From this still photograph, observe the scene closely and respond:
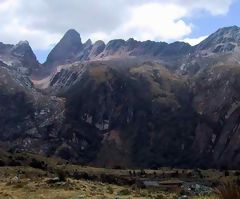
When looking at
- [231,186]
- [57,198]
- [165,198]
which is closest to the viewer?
[231,186]

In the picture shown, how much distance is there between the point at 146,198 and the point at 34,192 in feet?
32.2

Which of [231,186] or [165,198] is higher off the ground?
[231,186]

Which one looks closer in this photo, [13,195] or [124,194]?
[13,195]

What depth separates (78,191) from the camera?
1778 inches

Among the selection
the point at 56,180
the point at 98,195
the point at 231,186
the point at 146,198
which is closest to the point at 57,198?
the point at 98,195

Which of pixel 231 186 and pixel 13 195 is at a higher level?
pixel 231 186

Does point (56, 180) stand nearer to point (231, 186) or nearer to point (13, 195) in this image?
point (13, 195)

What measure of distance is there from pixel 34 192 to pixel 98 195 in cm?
575

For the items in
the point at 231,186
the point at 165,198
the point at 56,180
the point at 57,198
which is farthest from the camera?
the point at 56,180

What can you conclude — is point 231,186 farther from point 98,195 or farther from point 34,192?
point 34,192

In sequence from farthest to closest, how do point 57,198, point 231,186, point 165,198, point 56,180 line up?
point 56,180
point 165,198
point 57,198
point 231,186

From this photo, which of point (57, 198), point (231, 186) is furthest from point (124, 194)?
point (231, 186)

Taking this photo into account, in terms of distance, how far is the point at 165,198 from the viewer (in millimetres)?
43812

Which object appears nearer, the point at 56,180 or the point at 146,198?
the point at 146,198
